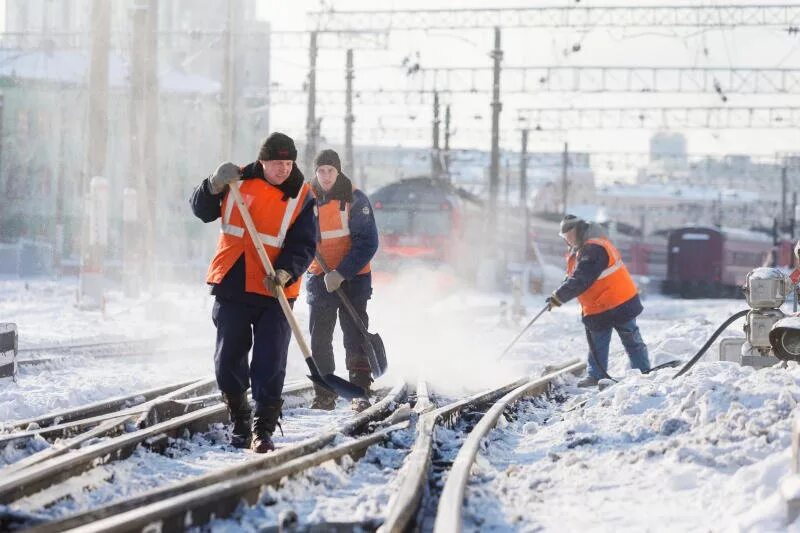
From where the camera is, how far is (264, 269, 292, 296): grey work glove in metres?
7.06

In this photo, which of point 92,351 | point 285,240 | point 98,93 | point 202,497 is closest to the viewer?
point 202,497

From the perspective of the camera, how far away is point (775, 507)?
4.71m

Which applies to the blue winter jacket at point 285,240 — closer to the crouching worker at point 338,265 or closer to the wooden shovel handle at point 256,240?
the wooden shovel handle at point 256,240

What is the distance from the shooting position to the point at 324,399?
Result: 9.48 meters

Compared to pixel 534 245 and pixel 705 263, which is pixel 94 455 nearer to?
pixel 705 263

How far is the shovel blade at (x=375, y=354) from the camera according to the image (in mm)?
9719

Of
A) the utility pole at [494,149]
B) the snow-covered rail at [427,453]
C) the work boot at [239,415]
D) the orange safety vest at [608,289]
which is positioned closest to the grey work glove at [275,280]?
the work boot at [239,415]

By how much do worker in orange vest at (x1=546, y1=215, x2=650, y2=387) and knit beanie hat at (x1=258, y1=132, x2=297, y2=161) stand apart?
4865 mm

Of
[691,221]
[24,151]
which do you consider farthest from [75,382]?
[691,221]

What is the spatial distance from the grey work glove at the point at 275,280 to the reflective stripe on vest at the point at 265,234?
239 millimetres

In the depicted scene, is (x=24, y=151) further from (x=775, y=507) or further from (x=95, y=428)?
(x=775, y=507)

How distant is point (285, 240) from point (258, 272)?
0.28m

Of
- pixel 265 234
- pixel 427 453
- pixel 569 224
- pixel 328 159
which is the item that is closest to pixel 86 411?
pixel 265 234

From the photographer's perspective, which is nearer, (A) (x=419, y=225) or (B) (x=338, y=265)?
(B) (x=338, y=265)
